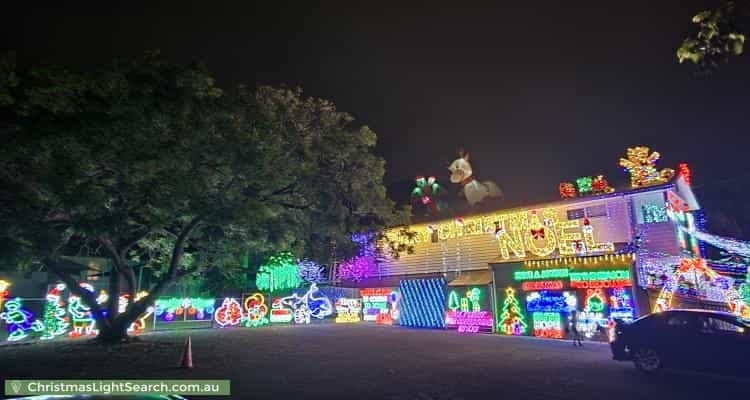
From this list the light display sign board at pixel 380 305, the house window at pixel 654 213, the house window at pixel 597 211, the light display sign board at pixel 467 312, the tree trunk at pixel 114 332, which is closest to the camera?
the tree trunk at pixel 114 332

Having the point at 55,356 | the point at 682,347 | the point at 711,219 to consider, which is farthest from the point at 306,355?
the point at 711,219

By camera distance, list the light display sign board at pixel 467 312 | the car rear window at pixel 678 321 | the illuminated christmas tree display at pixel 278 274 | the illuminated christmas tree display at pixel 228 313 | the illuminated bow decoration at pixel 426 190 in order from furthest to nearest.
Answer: the illuminated bow decoration at pixel 426 190, the illuminated christmas tree display at pixel 278 274, the illuminated christmas tree display at pixel 228 313, the light display sign board at pixel 467 312, the car rear window at pixel 678 321

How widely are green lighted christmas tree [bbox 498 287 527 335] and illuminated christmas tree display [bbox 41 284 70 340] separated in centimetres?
2168

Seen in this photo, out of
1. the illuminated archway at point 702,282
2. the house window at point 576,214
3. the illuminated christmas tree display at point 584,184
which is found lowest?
the illuminated archway at point 702,282

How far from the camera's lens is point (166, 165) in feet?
38.1

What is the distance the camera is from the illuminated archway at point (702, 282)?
17609mm

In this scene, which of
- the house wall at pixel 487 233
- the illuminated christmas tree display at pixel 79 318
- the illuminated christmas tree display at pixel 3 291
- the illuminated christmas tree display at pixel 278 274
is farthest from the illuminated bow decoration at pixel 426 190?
the illuminated christmas tree display at pixel 3 291

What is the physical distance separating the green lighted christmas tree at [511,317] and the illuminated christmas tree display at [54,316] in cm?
2168

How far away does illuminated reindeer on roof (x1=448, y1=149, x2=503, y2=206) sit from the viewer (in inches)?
1441

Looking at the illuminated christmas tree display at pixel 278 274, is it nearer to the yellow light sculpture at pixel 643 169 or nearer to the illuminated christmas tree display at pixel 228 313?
the illuminated christmas tree display at pixel 228 313

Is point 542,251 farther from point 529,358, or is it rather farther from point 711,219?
point 711,219

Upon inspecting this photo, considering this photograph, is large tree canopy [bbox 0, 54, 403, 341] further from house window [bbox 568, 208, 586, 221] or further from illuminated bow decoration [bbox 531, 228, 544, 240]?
house window [bbox 568, 208, 586, 221]

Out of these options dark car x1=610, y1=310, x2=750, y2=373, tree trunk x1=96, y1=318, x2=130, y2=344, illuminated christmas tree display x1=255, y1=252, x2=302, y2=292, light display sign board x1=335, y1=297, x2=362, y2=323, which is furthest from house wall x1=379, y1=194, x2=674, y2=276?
tree trunk x1=96, y1=318, x2=130, y2=344

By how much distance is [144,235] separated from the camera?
17625 millimetres
